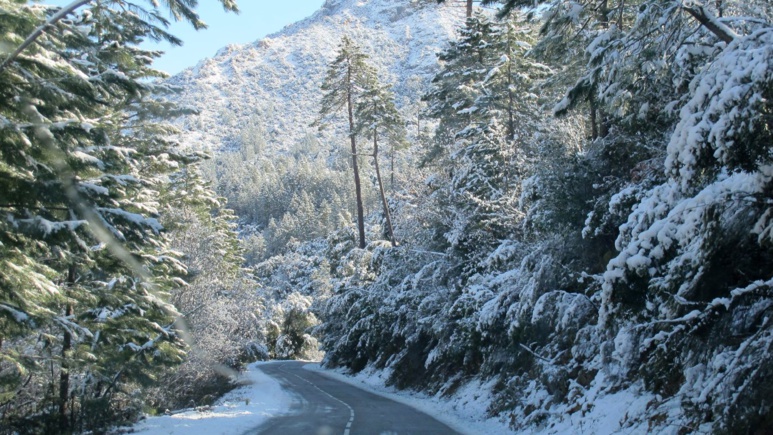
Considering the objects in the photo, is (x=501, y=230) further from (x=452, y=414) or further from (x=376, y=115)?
(x=376, y=115)

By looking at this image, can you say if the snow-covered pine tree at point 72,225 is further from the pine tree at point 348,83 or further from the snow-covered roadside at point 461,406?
the pine tree at point 348,83

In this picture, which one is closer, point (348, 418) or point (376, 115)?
point (348, 418)

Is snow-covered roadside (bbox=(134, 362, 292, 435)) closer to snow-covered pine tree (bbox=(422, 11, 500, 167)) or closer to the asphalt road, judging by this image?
the asphalt road

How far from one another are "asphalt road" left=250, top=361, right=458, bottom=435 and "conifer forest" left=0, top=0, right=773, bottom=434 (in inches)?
76.2

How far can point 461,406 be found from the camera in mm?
15523

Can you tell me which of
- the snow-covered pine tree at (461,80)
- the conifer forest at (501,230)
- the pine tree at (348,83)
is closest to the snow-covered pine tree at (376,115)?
the pine tree at (348,83)

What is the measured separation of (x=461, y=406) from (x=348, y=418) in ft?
11.2

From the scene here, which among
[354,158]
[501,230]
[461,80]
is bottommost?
[501,230]

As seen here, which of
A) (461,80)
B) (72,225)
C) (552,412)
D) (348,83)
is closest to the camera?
(72,225)

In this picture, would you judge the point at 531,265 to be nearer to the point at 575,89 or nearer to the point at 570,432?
the point at 570,432

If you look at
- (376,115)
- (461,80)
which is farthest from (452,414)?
(376,115)

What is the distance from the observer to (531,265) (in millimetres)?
12312

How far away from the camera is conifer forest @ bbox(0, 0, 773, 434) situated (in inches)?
220

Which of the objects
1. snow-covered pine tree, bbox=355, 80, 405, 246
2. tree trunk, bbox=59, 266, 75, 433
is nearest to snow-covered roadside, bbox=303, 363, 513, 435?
tree trunk, bbox=59, 266, 75, 433
